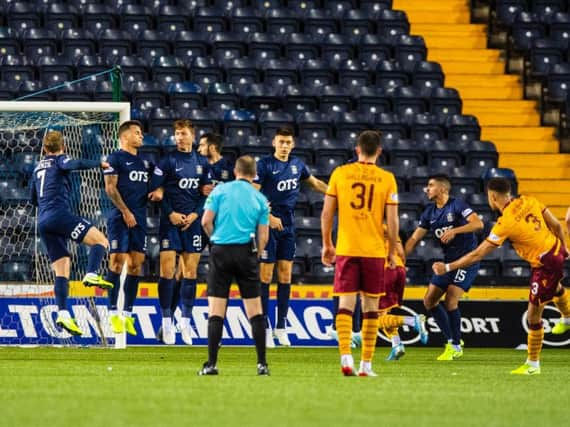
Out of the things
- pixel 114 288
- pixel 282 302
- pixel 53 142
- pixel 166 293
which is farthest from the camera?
pixel 282 302

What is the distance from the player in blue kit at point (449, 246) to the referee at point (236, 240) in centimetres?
486

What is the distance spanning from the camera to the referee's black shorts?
1134 cm

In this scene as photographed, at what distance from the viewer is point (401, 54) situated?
25.9 meters

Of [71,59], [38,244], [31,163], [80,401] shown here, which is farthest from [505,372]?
[71,59]

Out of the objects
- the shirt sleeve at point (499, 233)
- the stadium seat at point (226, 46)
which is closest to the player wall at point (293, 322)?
the shirt sleeve at point (499, 233)

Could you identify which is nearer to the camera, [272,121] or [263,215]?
[263,215]

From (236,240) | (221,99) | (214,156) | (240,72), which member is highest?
(240,72)

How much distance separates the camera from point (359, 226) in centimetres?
1162

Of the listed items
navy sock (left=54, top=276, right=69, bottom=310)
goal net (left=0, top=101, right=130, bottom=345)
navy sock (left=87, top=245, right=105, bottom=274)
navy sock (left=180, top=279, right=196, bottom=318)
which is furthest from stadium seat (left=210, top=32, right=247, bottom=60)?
navy sock (left=54, top=276, right=69, bottom=310)

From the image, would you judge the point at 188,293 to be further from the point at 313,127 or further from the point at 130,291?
the point at 313,127

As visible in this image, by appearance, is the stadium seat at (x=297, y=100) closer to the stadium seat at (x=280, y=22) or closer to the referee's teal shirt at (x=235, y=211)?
the stadium seat at (x=280, y=22)

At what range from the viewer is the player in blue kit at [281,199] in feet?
54.2

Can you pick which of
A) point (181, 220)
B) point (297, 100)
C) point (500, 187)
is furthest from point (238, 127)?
point (500, 187)

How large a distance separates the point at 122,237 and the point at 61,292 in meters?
1.47
